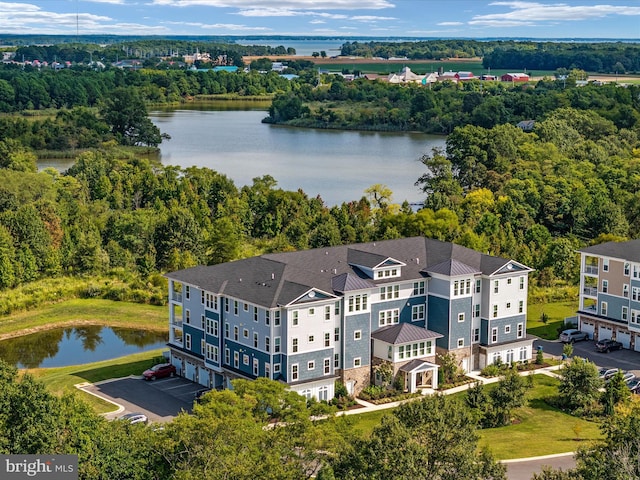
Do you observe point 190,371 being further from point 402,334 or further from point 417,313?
point 417,313

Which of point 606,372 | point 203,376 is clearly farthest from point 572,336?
point 203,376

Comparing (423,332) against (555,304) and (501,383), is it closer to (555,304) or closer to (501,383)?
(501,383)

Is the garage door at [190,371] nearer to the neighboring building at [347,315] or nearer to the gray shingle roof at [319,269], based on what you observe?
the neighboring building at [347,315]

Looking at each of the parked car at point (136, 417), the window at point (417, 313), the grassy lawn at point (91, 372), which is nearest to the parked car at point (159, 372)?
the grassy lawn at point (91, 372)

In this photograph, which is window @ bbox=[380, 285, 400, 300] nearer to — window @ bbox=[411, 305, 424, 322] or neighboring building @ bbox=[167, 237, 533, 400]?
neighboring building @ bbox=[167, 237, 533, 400]

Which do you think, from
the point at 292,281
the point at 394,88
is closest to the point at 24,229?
the point at 292,281

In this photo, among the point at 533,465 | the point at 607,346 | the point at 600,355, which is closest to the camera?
the point at 533,465
